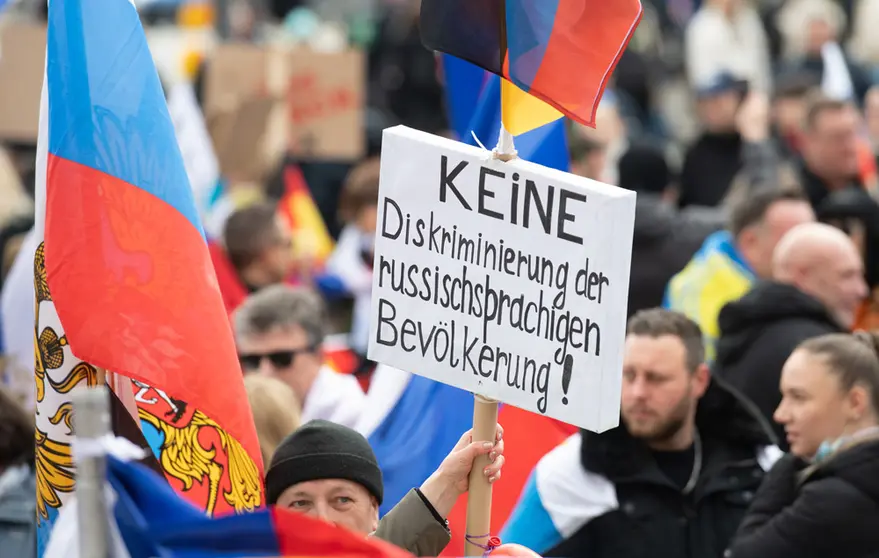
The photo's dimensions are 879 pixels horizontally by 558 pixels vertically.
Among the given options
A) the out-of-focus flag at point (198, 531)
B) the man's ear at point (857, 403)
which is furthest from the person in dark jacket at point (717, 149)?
the out-of-focus flag at point (198, 531)

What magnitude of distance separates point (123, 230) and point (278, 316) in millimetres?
2013

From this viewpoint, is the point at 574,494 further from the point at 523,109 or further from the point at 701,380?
the point at 523,109

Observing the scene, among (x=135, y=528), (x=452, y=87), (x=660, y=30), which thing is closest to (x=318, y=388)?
(x=452, y=87)

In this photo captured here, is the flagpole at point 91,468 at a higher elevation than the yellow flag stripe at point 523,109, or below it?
below

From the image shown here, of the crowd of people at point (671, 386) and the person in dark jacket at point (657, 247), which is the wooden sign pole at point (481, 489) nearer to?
the crowd of people at point (671, 386)

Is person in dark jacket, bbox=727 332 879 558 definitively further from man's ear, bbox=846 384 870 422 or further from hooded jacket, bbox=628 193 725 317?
hooded jacket, bbox=628 193 725 317

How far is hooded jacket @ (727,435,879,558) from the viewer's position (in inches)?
164

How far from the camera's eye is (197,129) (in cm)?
970

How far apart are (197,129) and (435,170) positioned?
6.64 meters

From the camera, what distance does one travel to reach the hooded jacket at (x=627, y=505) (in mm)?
4758

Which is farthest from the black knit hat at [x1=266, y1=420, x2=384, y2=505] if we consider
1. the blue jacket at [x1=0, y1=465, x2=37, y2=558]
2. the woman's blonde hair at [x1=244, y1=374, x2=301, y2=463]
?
the blue jacket at [x1=0, y1=465, x2=37, y2=558]

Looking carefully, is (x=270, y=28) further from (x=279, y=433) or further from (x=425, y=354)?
(x=425, y=354)

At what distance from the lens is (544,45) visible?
10.5 feet

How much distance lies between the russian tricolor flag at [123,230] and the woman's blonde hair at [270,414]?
80 centimetres
